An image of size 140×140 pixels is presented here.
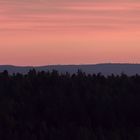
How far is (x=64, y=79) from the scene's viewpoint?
34.3 metres

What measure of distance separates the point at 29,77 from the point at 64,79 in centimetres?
154

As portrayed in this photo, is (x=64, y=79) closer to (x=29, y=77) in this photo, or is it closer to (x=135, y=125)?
(x=29, y=77)

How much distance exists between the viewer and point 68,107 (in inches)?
1242

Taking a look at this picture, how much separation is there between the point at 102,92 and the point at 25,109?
3.06 m

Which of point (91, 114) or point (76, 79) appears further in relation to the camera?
point (76, 79)

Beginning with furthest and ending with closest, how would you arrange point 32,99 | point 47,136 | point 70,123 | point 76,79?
1. point 76,79
2. point 32,99
3. point 70,123
4. point 47,136

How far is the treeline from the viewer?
95.1 feet

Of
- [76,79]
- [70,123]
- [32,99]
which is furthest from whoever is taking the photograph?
[76,79]

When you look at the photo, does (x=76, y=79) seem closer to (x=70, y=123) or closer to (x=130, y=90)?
(x=130, y=90)

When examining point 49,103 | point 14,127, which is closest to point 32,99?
point 49,103

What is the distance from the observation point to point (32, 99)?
32.3 m

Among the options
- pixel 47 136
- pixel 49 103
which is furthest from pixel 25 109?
pixel 47 136

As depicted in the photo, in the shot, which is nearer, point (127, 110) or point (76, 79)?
point (127, 110)

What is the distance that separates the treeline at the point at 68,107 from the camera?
2898 centimetres
